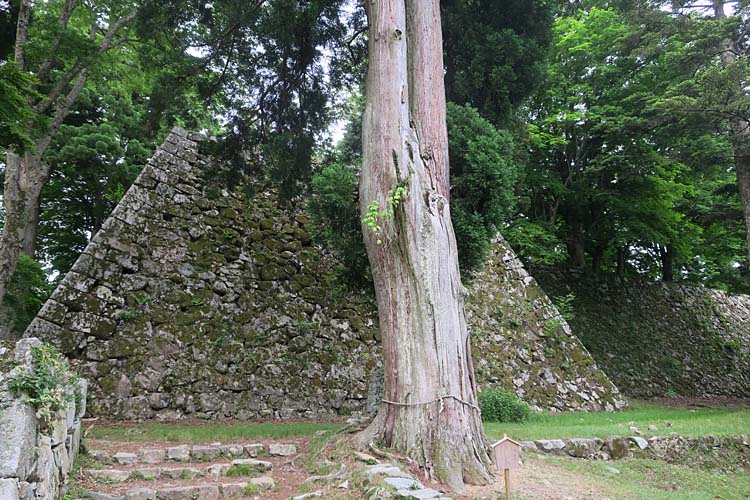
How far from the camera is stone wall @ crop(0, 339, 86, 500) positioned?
2512 millimetres

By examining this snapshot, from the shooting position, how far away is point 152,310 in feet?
26.0

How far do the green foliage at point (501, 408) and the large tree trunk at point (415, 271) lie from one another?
128 inches

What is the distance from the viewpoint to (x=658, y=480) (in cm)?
538

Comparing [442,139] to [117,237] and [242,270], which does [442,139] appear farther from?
[117,237]

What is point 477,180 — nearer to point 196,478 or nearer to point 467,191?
point 467,191

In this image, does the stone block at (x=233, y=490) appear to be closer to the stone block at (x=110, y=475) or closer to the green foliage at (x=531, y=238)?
the stone block at (x=110, y=475)

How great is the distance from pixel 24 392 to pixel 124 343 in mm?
4921

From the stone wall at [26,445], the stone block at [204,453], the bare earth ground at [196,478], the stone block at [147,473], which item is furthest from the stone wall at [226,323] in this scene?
the stone wall at [26,445]

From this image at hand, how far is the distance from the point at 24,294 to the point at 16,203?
2428 millimetres

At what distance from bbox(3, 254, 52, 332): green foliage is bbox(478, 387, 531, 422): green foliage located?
8759 mm

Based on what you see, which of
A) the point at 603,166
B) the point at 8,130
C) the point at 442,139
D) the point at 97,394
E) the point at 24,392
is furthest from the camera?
the point at 603,166

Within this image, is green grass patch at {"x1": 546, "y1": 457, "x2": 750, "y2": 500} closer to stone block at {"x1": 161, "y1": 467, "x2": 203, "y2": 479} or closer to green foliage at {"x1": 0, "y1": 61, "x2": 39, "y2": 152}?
stone block at {"x1": 161, "y1": 467, "x2": 203, "y2": 479}

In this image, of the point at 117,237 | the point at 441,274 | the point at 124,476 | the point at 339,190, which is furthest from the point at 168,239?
the point at 441,274

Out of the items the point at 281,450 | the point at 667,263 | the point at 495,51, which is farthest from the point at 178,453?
the point at 667,263
